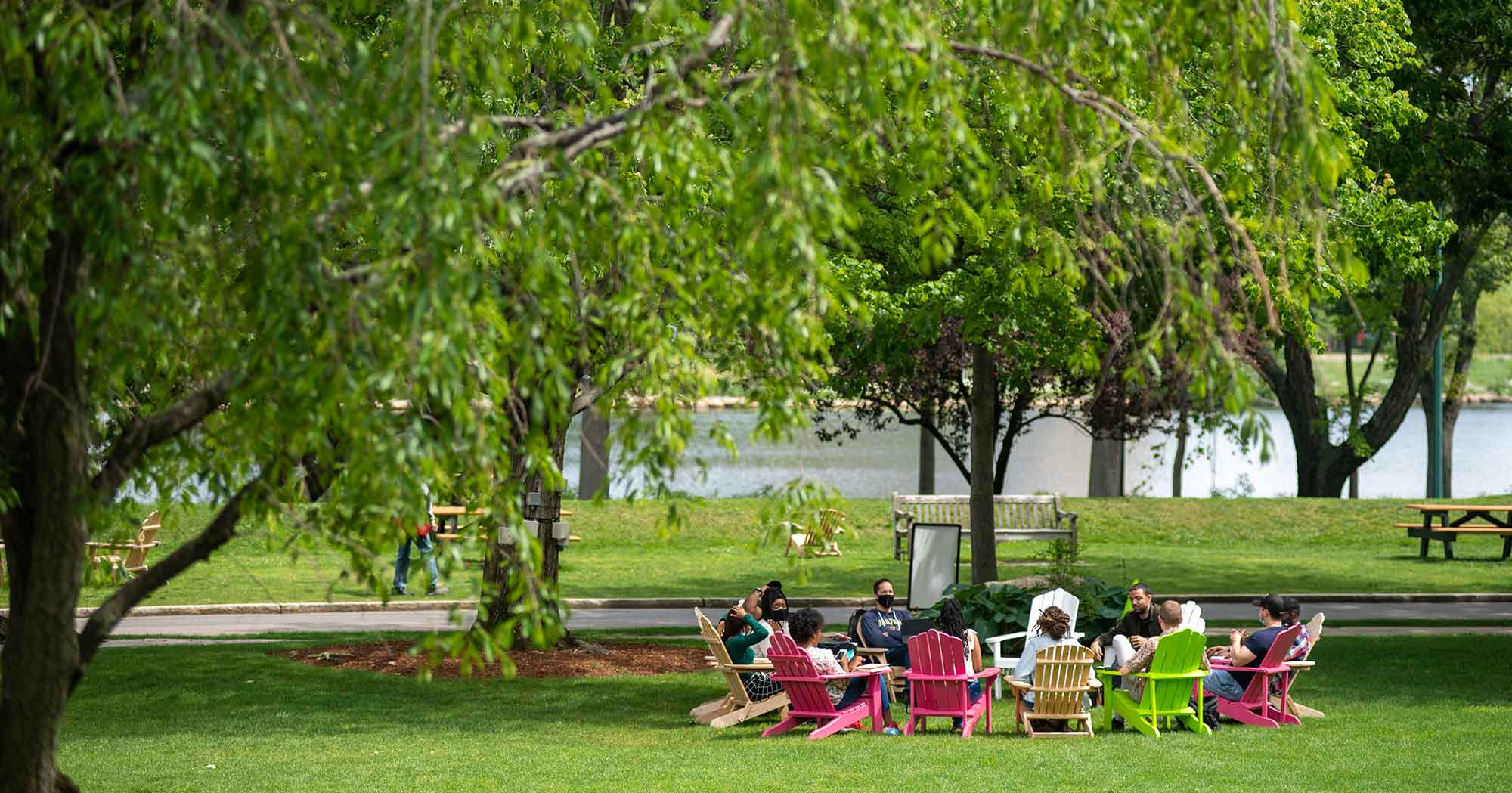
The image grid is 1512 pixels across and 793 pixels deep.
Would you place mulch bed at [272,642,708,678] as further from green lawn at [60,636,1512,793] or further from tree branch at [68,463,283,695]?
tree branch at [68,463,283,695]

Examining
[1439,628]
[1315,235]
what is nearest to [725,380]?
[1315,235]

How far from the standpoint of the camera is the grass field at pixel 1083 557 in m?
25.4

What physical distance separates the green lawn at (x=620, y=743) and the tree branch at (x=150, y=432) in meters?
4.96

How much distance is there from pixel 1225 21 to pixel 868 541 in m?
25.0

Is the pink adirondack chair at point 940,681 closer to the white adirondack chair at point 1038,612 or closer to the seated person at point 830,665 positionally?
the seated person at point 830,665

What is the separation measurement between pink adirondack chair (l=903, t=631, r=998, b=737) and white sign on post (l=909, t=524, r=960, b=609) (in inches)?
227

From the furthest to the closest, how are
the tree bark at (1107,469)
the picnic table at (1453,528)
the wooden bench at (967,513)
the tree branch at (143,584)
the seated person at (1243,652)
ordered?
the tree bark at (1107,469) < the wooden bench at (967,513) < the picnic table at (1453,528) < the seated person at (1243,652) < the tree branch at (143,584)

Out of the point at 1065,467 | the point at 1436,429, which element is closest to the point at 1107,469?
the point at 1436,429

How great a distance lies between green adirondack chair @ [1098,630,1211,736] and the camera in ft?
43.9

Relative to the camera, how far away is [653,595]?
80.6 ft

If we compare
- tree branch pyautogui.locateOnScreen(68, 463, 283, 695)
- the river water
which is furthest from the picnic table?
tree branch pyautogui.locateOnScreen(68, 463, 283, 695)

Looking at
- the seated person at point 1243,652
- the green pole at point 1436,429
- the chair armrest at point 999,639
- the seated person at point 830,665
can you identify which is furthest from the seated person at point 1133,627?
the green pole at point 1436,429

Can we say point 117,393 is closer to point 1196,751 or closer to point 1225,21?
point 1225,21

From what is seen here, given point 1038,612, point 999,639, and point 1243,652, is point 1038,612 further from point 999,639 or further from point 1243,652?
point 1243,652
